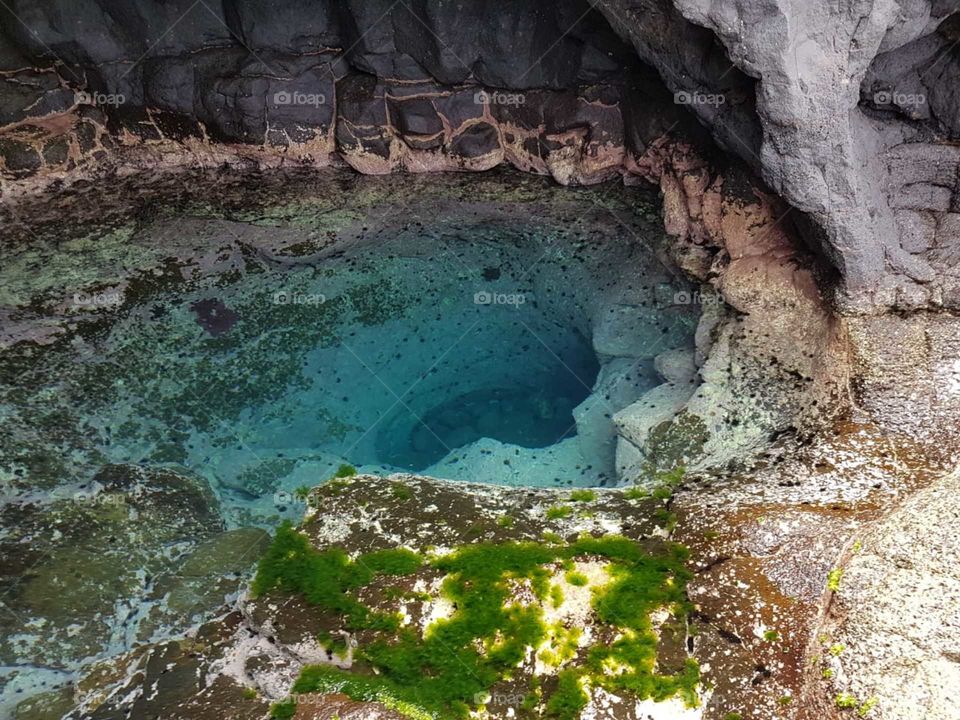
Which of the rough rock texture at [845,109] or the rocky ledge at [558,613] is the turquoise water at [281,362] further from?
the rough rock texture at [845,109]

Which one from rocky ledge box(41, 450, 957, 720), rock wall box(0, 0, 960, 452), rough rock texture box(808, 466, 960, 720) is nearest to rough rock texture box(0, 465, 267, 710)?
rocky ledge box(41, 450, 957, 720)

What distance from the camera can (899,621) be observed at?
359 cm

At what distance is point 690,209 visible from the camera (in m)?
6.14

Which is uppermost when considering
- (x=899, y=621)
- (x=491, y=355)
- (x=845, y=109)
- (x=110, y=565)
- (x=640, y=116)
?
(x=845, y=109)

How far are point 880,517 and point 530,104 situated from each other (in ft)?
13.7

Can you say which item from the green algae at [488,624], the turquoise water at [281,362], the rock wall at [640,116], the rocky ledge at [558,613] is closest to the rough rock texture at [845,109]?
the rock wall at [640,116]

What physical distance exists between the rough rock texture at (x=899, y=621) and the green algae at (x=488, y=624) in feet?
2.00

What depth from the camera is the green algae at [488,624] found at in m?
3.63

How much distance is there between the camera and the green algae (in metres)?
3.63

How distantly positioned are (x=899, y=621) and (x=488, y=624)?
1703mm

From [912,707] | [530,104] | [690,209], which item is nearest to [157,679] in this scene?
[912,707]

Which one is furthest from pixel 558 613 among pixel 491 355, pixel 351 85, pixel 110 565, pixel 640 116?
pixel 351 85

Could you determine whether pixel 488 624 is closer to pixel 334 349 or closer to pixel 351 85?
pixel 334 349

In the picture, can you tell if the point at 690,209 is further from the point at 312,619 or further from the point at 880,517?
the point at 312,619
